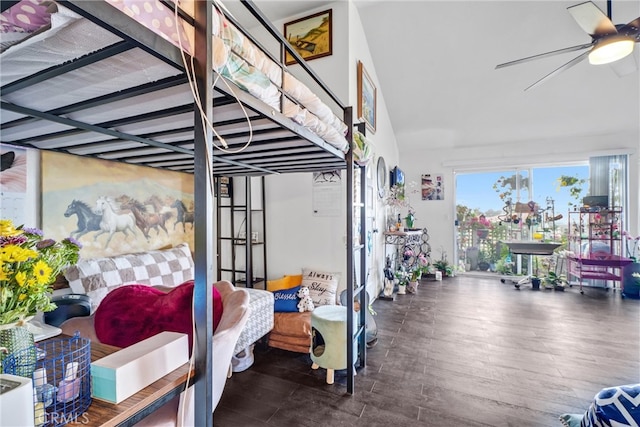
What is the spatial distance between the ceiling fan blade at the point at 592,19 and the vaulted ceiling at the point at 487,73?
46.8 inches

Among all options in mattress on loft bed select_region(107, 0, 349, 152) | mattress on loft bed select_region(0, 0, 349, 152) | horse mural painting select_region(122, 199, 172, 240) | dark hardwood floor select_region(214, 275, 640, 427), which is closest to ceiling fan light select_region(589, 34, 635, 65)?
mattress on loft bed select_region(107, 0, 349, 152)

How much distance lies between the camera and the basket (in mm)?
681

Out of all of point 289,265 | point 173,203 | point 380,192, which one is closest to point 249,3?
point 173,203

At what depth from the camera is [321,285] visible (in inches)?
123

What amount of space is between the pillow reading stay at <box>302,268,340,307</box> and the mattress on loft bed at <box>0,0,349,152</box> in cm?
213

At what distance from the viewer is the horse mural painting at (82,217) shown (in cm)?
224

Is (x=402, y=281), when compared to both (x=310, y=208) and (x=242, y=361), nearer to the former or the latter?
(x=310, y=208)

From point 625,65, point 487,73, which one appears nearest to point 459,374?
point 625,65

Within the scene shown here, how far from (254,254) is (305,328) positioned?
4.51 feet

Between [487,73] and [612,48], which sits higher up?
[487,73]

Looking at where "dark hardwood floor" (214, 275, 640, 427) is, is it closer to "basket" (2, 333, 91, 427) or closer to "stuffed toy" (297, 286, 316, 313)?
"stuffed toy" (297, 286, 316, 313)

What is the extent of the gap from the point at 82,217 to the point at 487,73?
5340mm

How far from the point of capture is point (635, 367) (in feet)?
8.02

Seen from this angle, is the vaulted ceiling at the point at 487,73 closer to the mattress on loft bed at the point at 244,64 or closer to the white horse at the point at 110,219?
the mattress on loft bed at the point at 244,64
